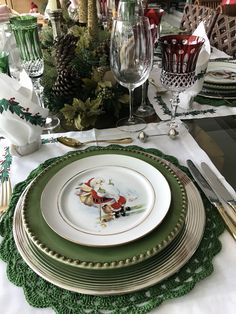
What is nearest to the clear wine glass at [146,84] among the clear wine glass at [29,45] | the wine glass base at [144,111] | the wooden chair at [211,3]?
the wine glass base at [144,111]

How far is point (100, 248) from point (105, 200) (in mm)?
95

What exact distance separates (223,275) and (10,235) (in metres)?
0.29

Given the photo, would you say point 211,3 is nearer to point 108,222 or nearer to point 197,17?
point 197,17

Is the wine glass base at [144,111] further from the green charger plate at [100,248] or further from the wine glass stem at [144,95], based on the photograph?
the green charger plate at [100,248]

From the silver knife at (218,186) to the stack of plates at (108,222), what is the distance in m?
0.04

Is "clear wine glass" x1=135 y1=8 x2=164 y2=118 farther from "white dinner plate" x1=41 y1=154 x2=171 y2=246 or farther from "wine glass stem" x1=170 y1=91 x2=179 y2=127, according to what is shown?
"white dinner plate" x1=41 y1=154 x2=171 y2=246

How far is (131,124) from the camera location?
29.1 inches

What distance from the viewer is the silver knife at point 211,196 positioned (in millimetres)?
442

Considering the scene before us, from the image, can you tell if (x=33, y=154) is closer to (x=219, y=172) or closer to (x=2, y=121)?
(x=2, y=121)

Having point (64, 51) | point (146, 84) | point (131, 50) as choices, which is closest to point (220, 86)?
point (146, 84)

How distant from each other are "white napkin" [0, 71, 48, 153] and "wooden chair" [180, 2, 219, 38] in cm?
94

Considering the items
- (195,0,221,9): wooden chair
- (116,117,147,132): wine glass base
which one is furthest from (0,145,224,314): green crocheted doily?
(195,0,221,9): wooden chair

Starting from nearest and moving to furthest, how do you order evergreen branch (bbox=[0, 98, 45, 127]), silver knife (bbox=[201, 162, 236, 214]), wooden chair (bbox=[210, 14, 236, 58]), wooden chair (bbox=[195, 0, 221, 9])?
silver knife (bbox=[201, 162, 236, 214]) < evergreen branch (bbox=[0, 98, 45, 127]) < wooden chair (bbox=[210, 14, 236, 58]) < wooden chair (bbox=[195, 0, 221, 9])

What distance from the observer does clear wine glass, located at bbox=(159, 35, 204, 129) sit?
0.61 m
